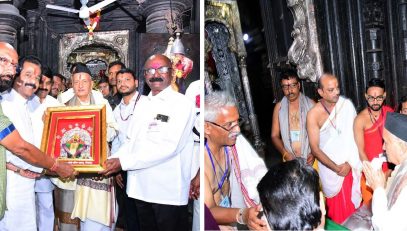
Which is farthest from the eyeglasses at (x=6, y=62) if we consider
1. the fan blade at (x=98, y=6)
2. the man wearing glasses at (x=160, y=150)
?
the man wearing glasses at (x=160, y=150)

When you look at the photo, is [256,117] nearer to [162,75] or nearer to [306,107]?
[306,107]

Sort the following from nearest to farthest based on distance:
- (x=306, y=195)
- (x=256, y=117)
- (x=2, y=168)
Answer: (x=306, y=195) < (x=2, y=168) < (x=256, y=117)

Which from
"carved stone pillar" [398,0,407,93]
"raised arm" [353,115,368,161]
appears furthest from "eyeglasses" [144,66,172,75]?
"carved stone pillar" [398,0,407,93]

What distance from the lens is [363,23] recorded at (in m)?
2.50

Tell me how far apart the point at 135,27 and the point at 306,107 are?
1.01 m

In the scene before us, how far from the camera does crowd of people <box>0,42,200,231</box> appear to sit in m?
2.35

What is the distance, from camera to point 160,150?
2.41 meters

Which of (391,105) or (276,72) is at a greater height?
(276,72)

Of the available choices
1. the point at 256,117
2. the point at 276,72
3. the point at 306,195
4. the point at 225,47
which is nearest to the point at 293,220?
the point at 306,195

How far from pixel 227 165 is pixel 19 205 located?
1.08 m

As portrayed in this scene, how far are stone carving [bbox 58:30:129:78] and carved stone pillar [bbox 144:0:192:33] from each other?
147mm

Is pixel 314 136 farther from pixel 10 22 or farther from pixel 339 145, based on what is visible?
pixel 10 22

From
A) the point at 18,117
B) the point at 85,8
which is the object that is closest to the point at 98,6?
the point at 85,8

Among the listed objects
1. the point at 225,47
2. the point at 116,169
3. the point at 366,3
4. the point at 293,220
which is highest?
the point at 366,3
